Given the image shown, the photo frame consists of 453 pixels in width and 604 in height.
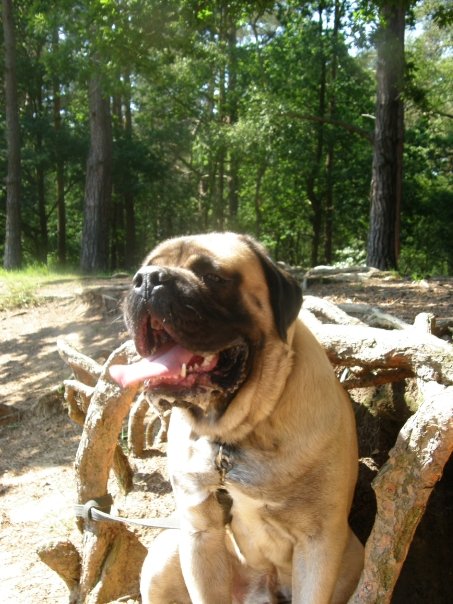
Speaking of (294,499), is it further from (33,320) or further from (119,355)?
(33,320)

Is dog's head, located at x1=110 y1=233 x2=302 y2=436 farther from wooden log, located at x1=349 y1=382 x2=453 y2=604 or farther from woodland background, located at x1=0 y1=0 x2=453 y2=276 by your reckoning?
woodland background, located at x1=0 y1=0 x2=453 y2=276

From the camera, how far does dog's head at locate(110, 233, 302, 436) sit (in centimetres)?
230

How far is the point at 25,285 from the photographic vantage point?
11.1 metres

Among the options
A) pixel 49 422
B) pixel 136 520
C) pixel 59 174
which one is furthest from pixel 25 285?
pixel 59 174

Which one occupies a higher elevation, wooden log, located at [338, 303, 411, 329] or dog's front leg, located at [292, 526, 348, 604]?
wooden log, located at [338, 303, 411, 329]

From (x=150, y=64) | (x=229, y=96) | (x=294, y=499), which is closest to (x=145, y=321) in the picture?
(x=294, y=499)

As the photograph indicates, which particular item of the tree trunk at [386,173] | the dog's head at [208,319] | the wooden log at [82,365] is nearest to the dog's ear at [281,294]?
the dog's head at [208,319]

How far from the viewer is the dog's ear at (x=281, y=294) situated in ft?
8.04

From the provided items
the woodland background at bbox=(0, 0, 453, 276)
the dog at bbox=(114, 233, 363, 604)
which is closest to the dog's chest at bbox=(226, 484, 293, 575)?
the dog at bbox=(114, 233, 363, 604)

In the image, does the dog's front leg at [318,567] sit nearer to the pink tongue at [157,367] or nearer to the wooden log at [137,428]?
the pink tongue at [157,367]

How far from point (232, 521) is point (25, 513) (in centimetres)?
227

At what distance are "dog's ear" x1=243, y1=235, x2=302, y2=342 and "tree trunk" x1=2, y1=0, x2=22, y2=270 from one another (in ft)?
47.5

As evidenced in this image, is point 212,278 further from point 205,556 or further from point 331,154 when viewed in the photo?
point 331,154

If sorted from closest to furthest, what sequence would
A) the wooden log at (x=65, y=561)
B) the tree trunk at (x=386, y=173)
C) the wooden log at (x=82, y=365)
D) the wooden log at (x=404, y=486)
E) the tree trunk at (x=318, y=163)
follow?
the wooden log at (x=404, y=486), the wooden log at (x=65, y=561), the wooden log at (x=82, y=365), the tree trunk at (x=386, y=173), the tree trunk at (x=318, y=163)
